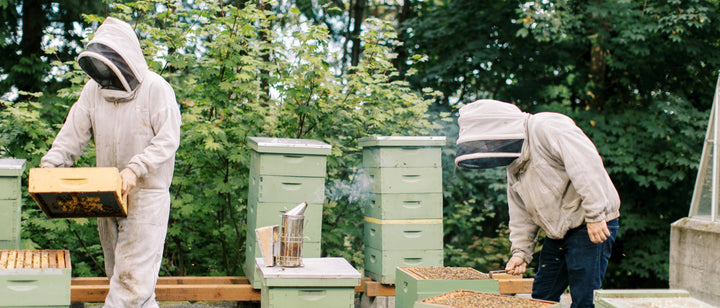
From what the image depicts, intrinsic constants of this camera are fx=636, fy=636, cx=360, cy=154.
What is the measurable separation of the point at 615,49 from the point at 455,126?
2.49 m

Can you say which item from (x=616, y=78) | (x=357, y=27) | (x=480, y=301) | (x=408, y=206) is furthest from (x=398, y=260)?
(x=357, y=27)

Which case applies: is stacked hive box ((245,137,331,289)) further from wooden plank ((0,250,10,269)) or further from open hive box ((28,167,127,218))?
wooden plank ((0,250,10,269))

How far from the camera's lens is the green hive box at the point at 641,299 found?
2.30m

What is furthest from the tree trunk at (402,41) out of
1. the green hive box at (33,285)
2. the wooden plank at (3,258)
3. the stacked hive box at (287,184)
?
the green hive box at (33,285)

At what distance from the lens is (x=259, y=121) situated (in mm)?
5184

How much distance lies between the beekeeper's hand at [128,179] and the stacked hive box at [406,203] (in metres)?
1.90

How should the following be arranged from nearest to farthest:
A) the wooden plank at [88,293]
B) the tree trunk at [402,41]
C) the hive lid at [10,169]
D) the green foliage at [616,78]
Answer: the hive lid at [10,169] → the wooden plank at [88,293] → the green foliage at [616,78] → the tree trunk at [402,41]

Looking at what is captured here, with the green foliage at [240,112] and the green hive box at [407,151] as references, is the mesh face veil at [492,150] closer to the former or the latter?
the green hive box at [407,151]

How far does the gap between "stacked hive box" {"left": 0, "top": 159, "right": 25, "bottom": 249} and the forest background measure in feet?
2.91

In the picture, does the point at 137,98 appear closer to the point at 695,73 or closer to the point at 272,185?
the point at 272,185

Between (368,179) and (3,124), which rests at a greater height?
(3,124)

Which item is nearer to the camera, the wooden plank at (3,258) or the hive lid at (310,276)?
the wooden plank at (3,258)

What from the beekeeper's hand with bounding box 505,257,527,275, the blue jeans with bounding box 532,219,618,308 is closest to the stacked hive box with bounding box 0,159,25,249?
the beekeeper's hand with bounding box 505,257,527,275

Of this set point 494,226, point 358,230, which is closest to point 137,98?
point 358,230
